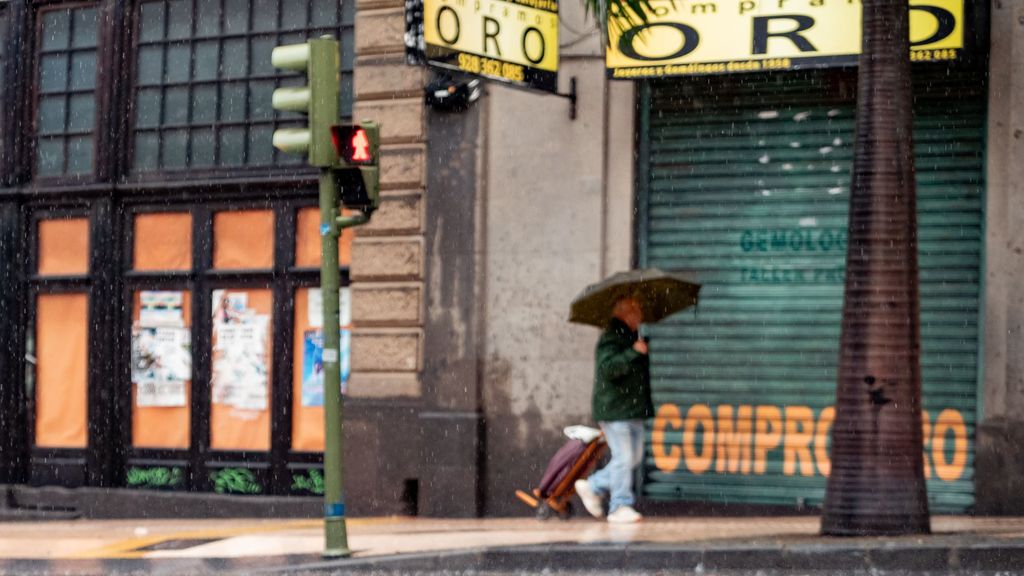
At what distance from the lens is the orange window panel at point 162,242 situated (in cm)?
1711

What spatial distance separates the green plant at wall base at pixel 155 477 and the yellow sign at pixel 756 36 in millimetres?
6043

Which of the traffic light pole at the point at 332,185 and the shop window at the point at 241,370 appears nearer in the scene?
the traffic light pole at the point at 332,185

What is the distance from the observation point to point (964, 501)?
13.8m

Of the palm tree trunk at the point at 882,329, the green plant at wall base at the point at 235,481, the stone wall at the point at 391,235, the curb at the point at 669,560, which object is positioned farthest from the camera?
the green plant at wall base at the point at 235,481

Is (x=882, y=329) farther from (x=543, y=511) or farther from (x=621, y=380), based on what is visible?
(x=543, y=511)

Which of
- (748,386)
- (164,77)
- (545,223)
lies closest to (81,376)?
(164,77)

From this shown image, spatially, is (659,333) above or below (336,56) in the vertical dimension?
below

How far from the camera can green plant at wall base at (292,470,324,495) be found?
16.3m

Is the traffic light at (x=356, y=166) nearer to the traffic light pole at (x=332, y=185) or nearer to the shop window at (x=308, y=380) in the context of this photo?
the traffic light pole at (x=332, y=185)

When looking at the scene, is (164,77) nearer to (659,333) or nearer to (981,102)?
(659,333)

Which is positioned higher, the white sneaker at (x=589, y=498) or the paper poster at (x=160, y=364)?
the paper poster at (x=160, y=364)

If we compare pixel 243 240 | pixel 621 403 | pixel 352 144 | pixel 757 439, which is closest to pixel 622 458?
pixel 621 403

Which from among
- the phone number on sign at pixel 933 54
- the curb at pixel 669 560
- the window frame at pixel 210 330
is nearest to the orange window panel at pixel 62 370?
the window frame at pixel 210 330

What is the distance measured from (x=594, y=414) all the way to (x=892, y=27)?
3942 millimetres
